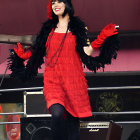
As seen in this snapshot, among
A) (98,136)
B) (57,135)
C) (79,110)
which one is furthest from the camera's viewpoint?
(98,136)

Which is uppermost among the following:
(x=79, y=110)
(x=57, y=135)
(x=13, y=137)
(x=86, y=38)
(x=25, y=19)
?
(x=25, y=19)

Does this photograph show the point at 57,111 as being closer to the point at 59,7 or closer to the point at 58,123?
the point at 58,123

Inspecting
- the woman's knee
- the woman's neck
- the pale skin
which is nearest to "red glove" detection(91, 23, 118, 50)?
the pale skin

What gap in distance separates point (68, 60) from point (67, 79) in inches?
4.9

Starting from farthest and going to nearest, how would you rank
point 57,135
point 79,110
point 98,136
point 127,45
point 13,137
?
point 13,137 < point 127,45 < point 98,136 < point 79,110 < point 57,135

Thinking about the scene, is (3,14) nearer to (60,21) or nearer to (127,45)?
(127,45)

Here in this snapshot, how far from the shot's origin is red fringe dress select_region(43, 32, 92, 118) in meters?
2.27

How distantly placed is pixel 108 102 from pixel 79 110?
143 inches

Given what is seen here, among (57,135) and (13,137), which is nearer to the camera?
(57,135)

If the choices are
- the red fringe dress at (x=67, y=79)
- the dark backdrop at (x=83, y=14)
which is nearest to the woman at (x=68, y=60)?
the red fringe dress at (x=67, y=79)

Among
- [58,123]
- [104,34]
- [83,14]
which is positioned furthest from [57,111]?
[83,14]

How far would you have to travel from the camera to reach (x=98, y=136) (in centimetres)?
300

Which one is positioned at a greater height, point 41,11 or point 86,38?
point 41,11

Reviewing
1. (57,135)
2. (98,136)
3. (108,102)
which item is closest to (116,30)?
(57,135)
